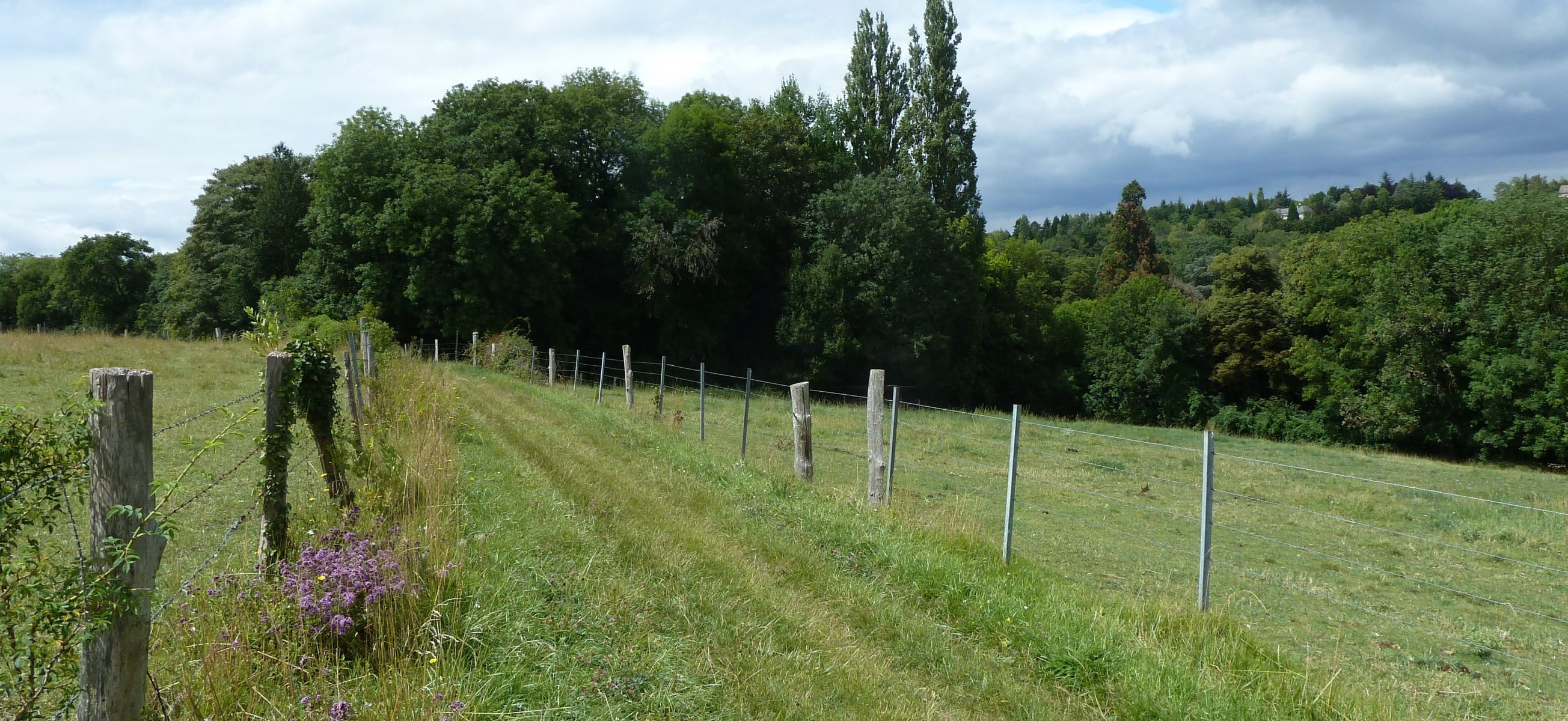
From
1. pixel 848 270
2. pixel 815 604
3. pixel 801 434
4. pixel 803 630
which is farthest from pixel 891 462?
pixel 848 270

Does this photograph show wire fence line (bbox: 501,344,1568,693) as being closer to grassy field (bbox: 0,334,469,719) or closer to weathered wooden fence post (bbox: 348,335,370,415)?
grassy field (bbox: 0,334,469,719)

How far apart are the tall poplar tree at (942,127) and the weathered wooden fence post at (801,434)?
111 feet

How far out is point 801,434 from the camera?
1084 centimetres

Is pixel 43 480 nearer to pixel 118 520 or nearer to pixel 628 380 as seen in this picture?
pixel 118 520

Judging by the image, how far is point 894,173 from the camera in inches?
1737

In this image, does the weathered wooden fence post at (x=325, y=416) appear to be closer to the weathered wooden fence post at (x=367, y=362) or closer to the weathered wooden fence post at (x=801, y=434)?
the weathered wooden fence post at (x=801, y=434)

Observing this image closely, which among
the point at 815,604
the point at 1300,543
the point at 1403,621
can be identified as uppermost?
the point at 815,604

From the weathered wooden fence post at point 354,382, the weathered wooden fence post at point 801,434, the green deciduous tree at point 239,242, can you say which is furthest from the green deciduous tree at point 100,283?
the weathered wooden fence post at point 801,434

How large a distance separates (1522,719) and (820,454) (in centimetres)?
1141

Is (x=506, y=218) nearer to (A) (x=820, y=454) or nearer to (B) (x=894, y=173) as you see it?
(B) (x=894, y=173)

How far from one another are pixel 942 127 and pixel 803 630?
40.3 meters

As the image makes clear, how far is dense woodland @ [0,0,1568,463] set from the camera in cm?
3503

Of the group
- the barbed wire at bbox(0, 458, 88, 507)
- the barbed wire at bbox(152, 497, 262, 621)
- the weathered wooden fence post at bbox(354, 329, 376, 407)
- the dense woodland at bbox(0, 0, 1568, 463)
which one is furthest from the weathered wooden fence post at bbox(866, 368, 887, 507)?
the dense woodland at bbox(0, 0, 1568, 463)

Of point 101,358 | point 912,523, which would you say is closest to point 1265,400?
point 912,523
